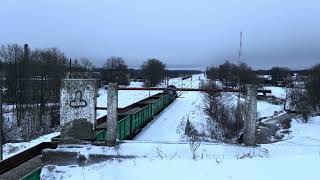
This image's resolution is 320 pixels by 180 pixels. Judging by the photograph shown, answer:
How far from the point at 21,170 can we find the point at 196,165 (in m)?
3.10

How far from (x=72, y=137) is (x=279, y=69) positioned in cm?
16379

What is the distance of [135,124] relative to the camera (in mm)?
23438

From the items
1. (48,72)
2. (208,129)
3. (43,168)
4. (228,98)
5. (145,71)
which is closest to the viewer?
(43,168)

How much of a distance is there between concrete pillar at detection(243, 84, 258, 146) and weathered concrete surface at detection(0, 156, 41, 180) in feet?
12.9

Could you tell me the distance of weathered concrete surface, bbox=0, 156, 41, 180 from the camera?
750 cm

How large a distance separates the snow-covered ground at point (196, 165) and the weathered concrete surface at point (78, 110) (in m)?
0.44

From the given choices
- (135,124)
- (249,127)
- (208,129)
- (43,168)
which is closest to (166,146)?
(249,127)

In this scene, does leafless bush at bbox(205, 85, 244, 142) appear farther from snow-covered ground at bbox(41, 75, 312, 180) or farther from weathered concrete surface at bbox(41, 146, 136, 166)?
weathered concrete surface at bbox(41, 146, 136, 166)

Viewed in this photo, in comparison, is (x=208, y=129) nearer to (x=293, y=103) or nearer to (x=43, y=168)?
(x=43, y=168)

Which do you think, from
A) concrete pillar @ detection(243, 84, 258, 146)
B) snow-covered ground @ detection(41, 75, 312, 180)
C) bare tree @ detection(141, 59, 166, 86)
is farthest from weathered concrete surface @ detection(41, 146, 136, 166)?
bare tree @ detection(141, 59, 166, 86)

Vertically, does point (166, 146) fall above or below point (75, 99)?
below

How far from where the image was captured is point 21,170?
7773 millimetres

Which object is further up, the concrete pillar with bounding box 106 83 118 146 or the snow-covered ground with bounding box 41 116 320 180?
the concrete pillar with bounding box 106 83 118 146

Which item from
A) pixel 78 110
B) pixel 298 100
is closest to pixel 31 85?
pixel 298 100
